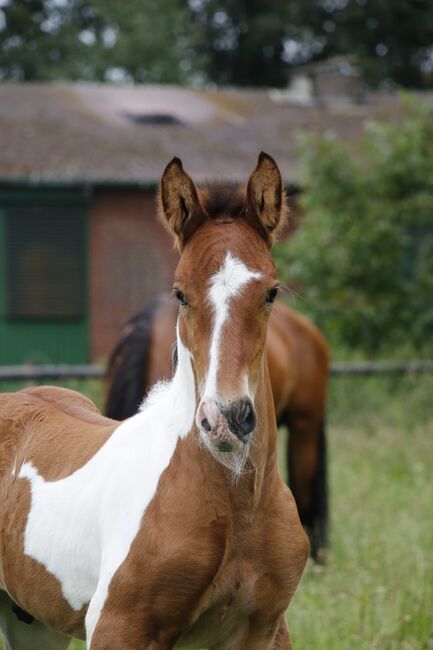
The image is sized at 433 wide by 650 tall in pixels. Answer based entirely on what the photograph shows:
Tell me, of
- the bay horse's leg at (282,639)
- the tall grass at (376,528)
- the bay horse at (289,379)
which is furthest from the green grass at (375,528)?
the bay horse's leg at (282,639)

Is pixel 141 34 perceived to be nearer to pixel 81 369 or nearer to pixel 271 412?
pixel 81 369

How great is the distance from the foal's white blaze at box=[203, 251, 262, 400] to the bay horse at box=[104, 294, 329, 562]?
10.5 ft

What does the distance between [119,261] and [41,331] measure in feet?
5.88

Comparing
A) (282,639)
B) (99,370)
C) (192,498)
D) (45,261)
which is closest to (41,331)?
(45,261)

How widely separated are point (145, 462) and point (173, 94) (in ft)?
65.2

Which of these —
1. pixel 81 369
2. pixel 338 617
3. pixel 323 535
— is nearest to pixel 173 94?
pixel 81 369

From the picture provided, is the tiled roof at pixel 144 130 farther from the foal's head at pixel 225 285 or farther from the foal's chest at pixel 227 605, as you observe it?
the foal's chest at pixel 227 605

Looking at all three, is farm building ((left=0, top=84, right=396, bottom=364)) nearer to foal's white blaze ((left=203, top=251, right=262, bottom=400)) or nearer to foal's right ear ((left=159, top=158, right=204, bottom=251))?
foal's right ear ((left=159, top=158, right=204, bottom=251))

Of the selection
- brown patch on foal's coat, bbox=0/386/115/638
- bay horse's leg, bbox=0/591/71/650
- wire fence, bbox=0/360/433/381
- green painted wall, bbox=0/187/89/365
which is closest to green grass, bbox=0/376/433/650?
wire fence, bbox=0/360/433/381

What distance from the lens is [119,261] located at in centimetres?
1852

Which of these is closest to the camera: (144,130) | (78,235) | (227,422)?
(227,422)

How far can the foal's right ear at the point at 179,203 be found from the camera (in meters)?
3.25

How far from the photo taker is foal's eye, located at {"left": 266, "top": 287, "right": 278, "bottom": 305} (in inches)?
125

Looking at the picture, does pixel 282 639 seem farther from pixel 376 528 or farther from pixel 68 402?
pixel 376 528
